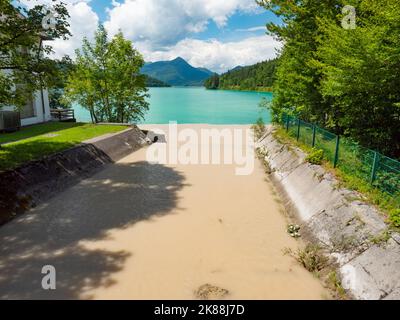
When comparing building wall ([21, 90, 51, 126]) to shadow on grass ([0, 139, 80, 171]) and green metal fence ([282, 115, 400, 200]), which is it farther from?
green metal fence ([282, 115, 400, 200])

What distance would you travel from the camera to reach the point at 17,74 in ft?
38.5

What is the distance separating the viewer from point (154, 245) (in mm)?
8172

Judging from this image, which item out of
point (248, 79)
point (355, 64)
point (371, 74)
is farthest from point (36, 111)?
point (248, 79)

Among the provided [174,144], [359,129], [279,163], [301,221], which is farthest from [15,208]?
[174,144]

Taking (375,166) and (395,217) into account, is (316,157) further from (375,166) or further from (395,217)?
(395,217)

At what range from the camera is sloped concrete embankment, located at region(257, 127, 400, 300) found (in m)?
5.58

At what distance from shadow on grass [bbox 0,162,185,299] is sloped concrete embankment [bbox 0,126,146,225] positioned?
458mm

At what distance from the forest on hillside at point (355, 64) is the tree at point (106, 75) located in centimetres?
1598

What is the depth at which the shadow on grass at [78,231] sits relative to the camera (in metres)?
6.47

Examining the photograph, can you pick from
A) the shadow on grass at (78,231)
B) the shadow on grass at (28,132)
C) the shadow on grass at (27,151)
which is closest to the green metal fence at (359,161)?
the shadow on grass at (78,231)

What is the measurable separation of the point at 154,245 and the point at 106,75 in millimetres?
22096

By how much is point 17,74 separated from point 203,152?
1218cm

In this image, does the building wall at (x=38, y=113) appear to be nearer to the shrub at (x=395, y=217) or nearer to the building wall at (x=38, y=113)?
the building wall at (x=38, y=113)

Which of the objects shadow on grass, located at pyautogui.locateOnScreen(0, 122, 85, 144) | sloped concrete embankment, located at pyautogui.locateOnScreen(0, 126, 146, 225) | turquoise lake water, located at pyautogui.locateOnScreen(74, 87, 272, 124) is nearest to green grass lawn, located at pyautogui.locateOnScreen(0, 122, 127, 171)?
shadow on grass, located at pyautogui.locateOnScreen(0, 122, 85, 144)
